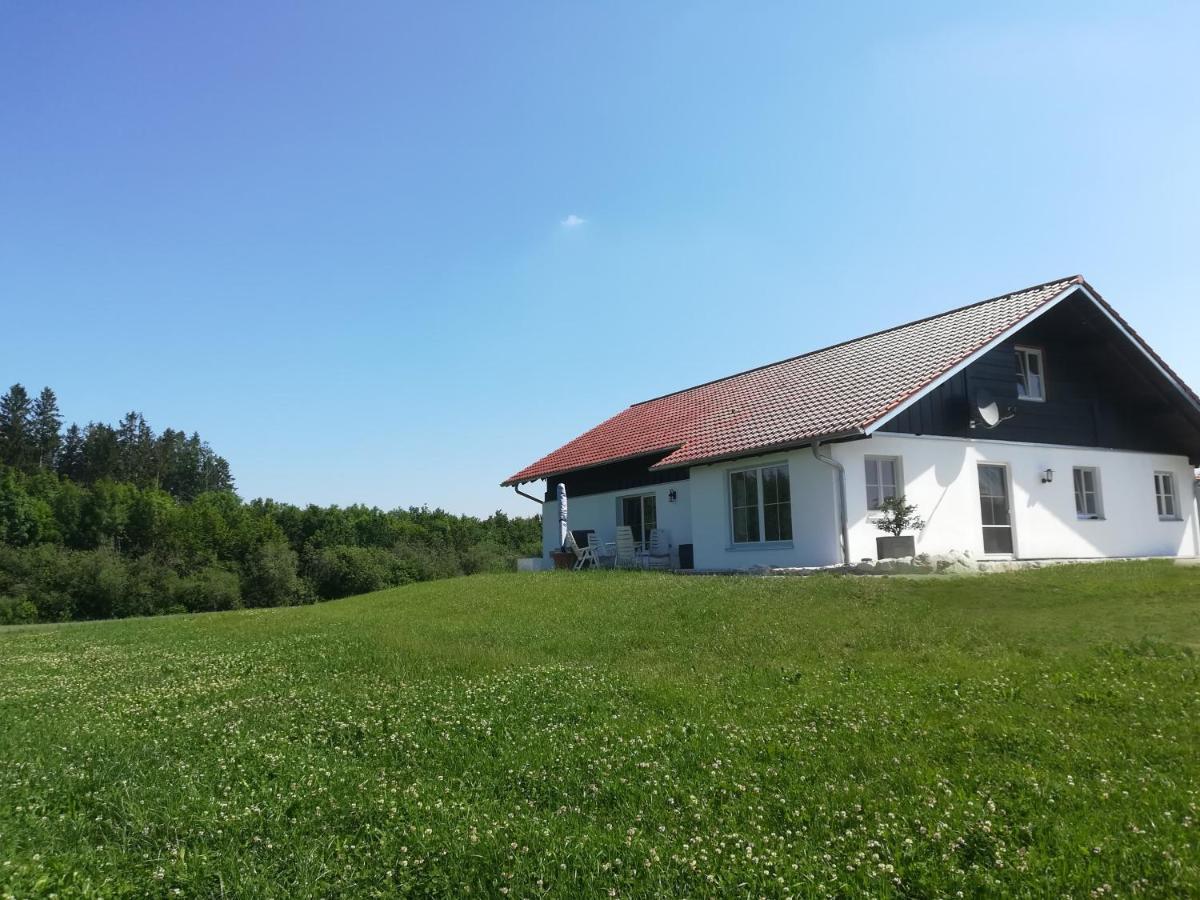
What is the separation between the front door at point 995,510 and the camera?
17906 millimetres

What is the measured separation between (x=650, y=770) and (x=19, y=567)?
141 ft

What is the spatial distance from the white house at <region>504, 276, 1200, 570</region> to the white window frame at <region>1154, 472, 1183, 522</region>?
5 cm

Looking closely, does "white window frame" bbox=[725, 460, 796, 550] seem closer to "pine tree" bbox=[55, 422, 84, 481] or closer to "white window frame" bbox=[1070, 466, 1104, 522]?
"white window frame" bbox=[1070, 466, 1104, 522]

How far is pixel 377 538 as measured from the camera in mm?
43469

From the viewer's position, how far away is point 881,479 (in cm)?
1695

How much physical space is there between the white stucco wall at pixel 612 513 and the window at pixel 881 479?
5130mm

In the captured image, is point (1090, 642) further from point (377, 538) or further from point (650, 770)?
point (377, 538)

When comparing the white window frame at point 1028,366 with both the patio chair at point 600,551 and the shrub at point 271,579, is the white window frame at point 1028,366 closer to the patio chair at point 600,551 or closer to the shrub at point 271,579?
the patio chair at point 600,551

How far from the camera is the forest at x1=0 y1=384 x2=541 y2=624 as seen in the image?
3775 cm

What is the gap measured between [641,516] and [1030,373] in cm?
1038

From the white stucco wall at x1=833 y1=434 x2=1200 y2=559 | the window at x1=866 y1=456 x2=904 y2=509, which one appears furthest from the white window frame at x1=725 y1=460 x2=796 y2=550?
the window at x1=866 y1=456 x2=904 y2=509

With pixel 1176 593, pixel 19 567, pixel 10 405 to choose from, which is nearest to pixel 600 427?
pixel 1176 593

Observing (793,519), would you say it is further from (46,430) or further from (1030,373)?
(46,430)

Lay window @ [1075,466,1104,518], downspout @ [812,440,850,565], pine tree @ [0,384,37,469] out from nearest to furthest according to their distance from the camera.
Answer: downspout @ [812,440,850,565]
window @ [1075,466,1104,518]
pine tree @ [0,384,37,469]
